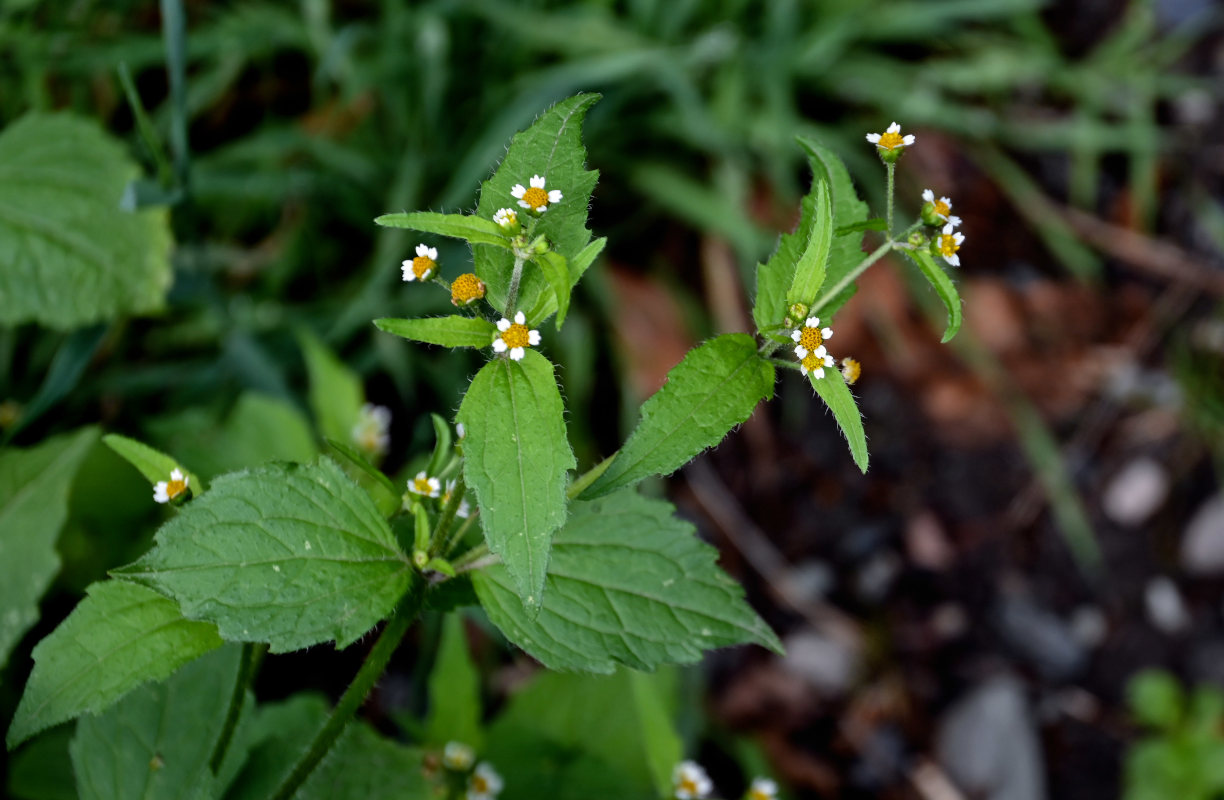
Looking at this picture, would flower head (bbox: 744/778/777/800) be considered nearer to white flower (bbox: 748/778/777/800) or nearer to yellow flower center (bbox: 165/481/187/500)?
white flower (bbox: 748/778/777/800)

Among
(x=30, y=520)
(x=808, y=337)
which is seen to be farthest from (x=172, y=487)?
(x=808, y=337)

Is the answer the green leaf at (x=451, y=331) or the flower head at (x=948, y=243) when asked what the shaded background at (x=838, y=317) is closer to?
the green leaf at (x=451, y=331)

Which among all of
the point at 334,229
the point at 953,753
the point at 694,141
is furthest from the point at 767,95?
the point at 953,753

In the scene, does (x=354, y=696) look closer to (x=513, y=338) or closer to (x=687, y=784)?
(x=513, y=338)

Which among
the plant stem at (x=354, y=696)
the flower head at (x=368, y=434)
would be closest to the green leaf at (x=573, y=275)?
Answer: the plant stem at (x=354, y=696)

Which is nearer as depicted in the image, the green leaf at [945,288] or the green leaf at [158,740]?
the green leaf at [945,288]
